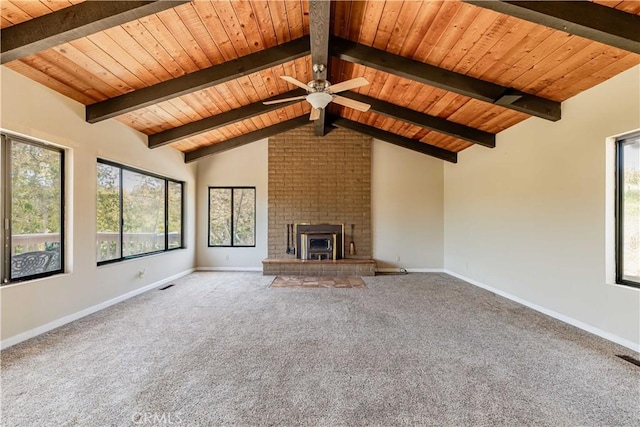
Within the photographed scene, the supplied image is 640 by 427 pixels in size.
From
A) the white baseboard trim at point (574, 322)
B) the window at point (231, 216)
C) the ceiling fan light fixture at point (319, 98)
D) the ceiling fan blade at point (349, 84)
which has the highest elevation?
the ceiling fan blade at point (349, 84)

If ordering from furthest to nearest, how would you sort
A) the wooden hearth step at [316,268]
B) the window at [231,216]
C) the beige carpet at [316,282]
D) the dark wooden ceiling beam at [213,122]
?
the window at [231,216], the wooden hearth step at [316,268], the beige carpet at [316,282], the dark wooden ceiling beam at [213,122]

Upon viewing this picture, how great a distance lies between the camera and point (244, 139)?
634 cm

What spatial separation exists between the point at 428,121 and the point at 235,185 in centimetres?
456

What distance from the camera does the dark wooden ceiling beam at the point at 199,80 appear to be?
357 cm

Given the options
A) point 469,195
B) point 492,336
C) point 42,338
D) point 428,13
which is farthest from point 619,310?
point 42,338

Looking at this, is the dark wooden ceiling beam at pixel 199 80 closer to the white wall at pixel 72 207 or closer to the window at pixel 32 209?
the white wall at pixel 72 207

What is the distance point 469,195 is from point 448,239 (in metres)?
1.31

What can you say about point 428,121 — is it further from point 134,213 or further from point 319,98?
point 134,213

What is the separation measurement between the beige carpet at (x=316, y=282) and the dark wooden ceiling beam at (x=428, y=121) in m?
3.21

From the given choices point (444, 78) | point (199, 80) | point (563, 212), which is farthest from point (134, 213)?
point (563, 212)

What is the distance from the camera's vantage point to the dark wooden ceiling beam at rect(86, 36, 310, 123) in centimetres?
357

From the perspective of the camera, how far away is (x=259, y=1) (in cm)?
275

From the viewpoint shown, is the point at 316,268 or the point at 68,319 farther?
the point at 316,268

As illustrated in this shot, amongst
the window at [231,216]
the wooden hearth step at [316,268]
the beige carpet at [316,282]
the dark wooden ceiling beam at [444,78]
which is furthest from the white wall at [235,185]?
the dark wooden ceiling beam at [444,78]
